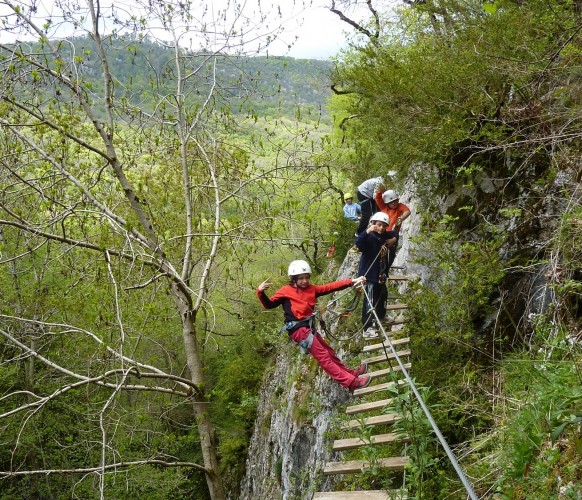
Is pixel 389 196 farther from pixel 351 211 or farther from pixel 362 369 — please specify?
pixel 351 211

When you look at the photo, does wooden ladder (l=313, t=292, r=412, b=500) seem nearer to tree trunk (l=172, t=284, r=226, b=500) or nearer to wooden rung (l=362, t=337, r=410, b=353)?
wooden rung (l=362, t=337, r=410, b=353)

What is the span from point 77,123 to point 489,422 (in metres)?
5.64

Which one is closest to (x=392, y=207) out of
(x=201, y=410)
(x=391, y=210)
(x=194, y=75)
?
(x=391, y=210)

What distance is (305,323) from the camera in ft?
20.1

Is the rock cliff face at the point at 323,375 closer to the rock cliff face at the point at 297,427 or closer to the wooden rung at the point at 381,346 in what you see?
the rock cliff face at the point at 297,427

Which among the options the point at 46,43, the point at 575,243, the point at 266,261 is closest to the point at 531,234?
the point at 575,243

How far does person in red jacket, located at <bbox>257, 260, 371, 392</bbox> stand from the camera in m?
6.07

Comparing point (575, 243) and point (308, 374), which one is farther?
point (308, 374)

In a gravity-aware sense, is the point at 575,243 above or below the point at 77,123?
below

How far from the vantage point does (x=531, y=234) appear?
554cm

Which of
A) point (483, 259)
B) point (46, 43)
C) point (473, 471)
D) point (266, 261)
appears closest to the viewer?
point (473, 471)

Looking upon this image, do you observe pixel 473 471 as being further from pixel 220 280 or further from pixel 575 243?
pixel 220 280

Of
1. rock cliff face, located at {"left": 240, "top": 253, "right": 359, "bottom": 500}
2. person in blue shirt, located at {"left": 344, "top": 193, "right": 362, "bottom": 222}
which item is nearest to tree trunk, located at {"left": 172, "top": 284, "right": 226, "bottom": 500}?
rock cliff face, located at {"left": 240, "top": 253, "right": 359, "bottom": 500}

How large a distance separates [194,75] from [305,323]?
415 cm
